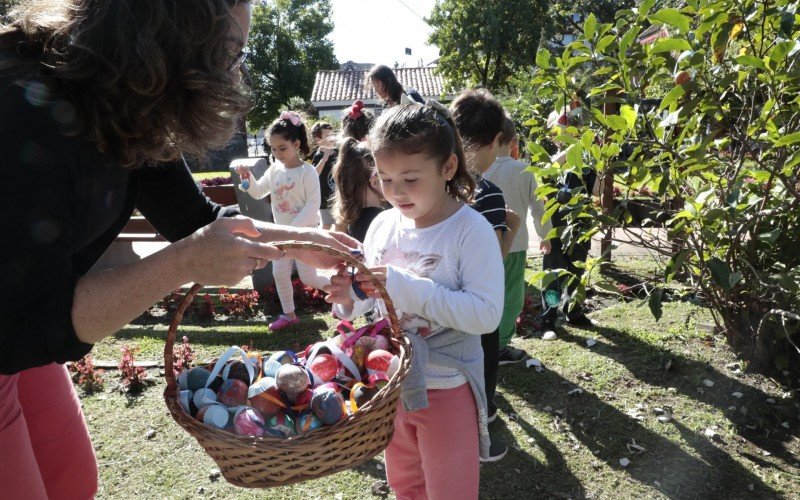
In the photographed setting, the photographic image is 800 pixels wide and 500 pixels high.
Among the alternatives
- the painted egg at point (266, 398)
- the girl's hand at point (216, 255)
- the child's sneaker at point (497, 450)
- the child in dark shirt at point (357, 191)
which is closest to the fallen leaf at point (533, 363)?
the child's sneaker at point (497, 450)

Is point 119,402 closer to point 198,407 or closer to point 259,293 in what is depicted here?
point 259,293

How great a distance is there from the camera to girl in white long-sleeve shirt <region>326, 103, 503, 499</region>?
1.73 metres

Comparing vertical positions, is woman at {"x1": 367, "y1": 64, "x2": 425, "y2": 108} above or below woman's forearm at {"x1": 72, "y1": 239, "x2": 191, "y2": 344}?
above

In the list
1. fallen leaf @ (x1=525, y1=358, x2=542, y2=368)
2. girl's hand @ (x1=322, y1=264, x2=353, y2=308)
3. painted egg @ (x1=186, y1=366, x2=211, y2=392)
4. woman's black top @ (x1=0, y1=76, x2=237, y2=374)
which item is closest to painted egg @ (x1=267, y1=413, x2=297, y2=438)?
painted egg @ (x1=186, y1=366, x2=211, y2=392)

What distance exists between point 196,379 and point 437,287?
727 mm

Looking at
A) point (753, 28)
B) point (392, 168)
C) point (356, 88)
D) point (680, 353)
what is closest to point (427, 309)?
point (392, 168)

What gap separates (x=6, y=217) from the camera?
112cm

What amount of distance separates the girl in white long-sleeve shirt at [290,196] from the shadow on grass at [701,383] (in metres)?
2.16

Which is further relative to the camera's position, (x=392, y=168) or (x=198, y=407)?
(x=392, y=168)

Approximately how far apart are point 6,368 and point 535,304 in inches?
167

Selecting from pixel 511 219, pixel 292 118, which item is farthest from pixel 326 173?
pixel 511 219

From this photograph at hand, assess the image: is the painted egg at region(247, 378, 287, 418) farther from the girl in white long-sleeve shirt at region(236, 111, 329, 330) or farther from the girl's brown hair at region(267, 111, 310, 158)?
the girl's brown hair at region(267, 111, 310, 158)

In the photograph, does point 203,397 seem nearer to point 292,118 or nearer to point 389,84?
point 389,84

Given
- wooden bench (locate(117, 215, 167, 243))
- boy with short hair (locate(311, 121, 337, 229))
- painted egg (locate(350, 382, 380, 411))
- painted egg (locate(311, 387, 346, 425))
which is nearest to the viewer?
painted egg (locate(311, 387, 346, 425))
